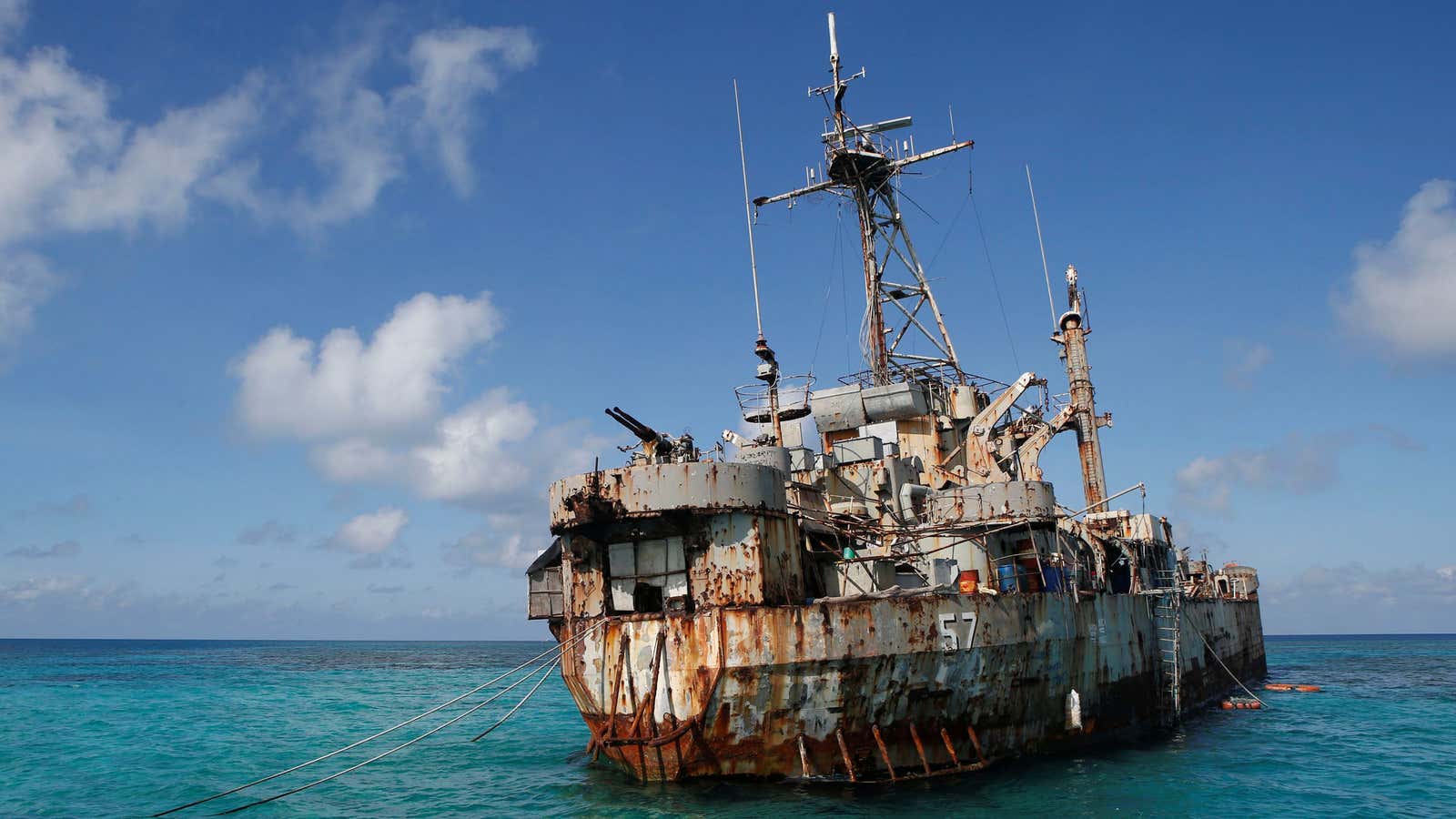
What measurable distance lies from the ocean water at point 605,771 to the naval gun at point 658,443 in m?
6.41

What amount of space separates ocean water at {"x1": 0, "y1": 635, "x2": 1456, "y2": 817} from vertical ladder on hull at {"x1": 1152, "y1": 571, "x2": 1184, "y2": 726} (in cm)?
Result: 96

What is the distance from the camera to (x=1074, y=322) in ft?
124

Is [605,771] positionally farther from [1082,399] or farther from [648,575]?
[1082,399]

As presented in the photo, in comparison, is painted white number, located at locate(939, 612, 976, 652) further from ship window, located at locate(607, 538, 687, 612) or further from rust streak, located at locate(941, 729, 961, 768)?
ship window, located at locate(607, 538, 687, 612)

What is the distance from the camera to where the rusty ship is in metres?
15.6

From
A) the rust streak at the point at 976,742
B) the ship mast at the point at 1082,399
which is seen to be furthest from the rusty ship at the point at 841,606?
the ship mast at the point at 1082,399

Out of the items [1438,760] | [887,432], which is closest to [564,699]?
[887,432]

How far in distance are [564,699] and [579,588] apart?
30193mm

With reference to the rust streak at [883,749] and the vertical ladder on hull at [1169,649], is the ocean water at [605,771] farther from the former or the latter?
the vertical ladder on hull at [1169,649]

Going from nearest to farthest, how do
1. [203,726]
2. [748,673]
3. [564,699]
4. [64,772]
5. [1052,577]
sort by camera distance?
[748,673], [1052,577], [64,772], [203,726], [564,699]

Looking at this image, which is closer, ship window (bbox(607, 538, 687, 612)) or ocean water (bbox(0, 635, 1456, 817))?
ocean water (bbox(0, 635, 1456, 817))

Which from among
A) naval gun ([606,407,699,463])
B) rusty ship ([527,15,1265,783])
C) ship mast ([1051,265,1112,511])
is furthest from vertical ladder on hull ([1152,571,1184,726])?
naval gun ([606,407,699,463])

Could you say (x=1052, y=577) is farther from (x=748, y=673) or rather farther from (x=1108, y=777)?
(x=748, y=673)

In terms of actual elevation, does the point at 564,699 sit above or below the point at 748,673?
below
